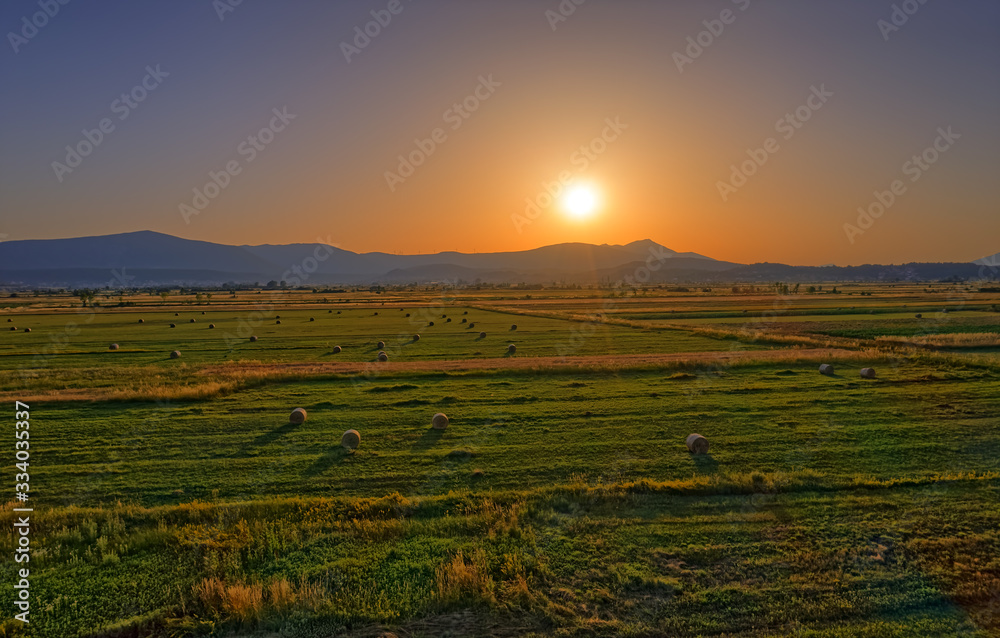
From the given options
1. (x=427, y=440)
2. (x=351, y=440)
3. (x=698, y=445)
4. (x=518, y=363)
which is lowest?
(x=427, y=440)

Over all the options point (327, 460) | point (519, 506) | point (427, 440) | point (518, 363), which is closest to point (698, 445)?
point (519, 506)

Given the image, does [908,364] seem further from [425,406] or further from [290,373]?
[290,373]

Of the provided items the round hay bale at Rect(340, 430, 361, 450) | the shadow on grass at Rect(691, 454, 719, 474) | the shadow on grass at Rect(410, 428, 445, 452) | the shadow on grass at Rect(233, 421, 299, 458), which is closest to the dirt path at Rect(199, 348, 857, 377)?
the shadow on grass at Rect(233, 421, 299, 458)

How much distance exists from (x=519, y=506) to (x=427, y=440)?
651 cm

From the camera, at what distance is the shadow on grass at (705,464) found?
14633 mm

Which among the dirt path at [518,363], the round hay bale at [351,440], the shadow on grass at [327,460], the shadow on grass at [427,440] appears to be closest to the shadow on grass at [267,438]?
the shadow on grass at [327,460]

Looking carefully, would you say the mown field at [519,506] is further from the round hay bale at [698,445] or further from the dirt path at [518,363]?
the dirt path at [518,363]

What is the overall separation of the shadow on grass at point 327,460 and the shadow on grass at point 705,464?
36.5 ft

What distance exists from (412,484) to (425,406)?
8.96 m

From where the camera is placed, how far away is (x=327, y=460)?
52.5 feet

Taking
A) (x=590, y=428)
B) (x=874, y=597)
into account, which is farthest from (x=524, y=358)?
(x=874, y=597)

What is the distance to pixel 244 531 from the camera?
1130cm

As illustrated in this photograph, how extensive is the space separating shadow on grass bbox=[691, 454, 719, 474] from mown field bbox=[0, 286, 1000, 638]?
0.12 metres

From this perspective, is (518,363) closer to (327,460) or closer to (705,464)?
(327,460)
